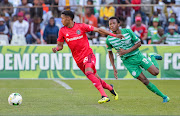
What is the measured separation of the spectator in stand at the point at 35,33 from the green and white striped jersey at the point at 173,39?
549cm

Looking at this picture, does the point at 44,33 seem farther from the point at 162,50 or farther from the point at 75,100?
the point at 75,100

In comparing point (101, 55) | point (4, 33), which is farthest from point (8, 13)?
point (101, 55)

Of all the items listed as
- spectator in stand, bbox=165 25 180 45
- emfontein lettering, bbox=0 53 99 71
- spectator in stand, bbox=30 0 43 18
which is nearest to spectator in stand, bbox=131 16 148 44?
spectator in stand, bbox=165 25 180 45

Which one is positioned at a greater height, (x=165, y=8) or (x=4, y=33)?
(x=165, y=8)

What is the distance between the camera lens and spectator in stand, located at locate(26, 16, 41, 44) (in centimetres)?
1738

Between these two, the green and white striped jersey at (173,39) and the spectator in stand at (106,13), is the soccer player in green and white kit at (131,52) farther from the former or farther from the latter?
the spectator in stand at (106,13)

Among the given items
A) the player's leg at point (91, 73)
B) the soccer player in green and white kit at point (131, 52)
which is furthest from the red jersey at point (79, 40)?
the soccer player in green and white kit at point (131, 52)

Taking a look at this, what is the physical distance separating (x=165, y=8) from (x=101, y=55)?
363 cm

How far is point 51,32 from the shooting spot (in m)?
17.2

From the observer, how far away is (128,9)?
57.1 feet

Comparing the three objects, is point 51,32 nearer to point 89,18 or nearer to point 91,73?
point 89,18

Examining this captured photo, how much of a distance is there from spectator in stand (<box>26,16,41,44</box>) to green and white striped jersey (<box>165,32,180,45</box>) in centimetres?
549

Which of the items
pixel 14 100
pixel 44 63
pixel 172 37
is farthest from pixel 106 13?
pixel 14 100

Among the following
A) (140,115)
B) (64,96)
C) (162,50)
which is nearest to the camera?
(140,115)
